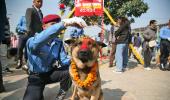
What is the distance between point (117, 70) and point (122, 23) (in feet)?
5.11

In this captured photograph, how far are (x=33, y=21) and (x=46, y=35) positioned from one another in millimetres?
2466

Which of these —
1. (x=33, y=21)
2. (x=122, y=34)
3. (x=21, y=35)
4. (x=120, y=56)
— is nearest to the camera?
(x=33, y=21)

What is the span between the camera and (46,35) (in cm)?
380

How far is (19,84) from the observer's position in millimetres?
7082

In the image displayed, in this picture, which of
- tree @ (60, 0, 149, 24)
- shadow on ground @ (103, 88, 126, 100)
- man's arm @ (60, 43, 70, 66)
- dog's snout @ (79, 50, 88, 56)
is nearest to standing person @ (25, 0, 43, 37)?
man's arm @ (60, 43, 70, 66)

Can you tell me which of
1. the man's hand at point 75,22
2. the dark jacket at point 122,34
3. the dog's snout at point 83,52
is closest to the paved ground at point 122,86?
the dark jacket at point 122,34

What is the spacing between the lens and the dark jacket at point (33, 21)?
6.11 metres

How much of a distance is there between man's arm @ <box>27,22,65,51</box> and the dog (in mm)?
763

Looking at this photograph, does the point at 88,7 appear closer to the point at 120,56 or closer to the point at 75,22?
the point at 120,56

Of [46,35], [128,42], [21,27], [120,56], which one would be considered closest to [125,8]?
[128,42]

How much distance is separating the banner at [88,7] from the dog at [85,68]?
624 cm

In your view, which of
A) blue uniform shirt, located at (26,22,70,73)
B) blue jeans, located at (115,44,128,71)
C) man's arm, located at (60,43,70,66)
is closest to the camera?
blue uniform shirt, located at (26,22,70,73)

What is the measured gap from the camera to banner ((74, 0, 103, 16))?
1096 cm

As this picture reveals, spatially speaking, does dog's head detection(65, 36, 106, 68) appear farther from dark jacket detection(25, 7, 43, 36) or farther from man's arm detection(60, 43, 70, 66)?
dark jacket detection(25, 7, 43, 36)
